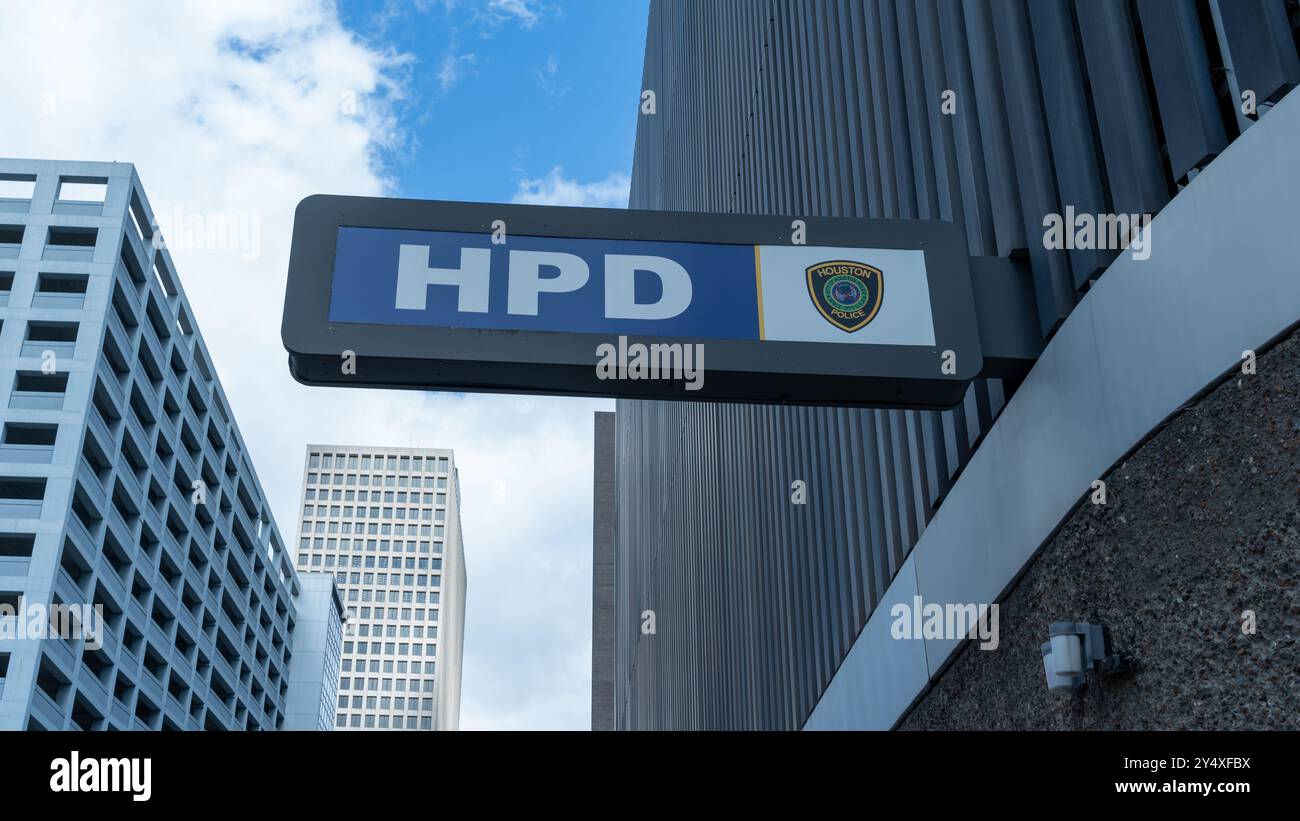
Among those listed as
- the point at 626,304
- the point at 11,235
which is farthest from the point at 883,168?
the point at 11,235

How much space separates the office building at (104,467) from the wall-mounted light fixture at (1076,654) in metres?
41.9

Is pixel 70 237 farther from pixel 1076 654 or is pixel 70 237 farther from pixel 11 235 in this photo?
pixel 1076 654

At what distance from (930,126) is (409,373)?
3558mm

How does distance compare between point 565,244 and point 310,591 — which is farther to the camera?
point 310,591

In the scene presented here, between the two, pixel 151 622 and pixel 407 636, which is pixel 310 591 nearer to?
pixel 151 622

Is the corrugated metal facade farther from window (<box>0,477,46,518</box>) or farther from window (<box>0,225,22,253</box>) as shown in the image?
window (<box>0,225,22,253</box>)

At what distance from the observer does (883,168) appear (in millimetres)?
7312

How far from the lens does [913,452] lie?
263 inches

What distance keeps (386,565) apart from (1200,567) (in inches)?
6297

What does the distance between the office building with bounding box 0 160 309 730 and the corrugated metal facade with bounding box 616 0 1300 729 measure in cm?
3201

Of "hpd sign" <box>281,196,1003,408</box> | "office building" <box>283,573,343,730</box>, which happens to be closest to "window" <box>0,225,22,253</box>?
"office building" <box>283,573,343,730</box>

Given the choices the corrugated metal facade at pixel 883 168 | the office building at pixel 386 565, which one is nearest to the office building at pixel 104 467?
the corrugated metal facade at pixel 883 168

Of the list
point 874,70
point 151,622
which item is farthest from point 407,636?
point 874,70

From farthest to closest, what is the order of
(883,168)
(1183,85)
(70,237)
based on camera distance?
(70,237), (883,168), (1183,85)
